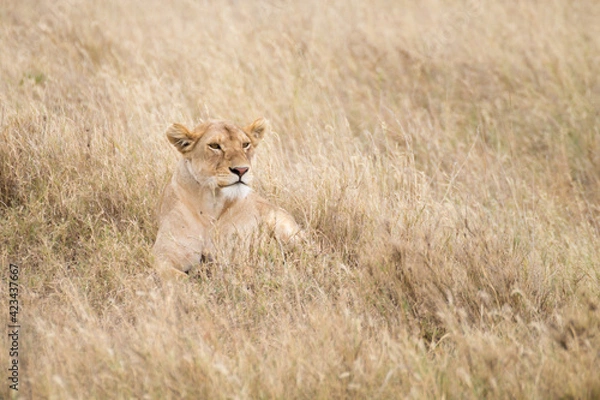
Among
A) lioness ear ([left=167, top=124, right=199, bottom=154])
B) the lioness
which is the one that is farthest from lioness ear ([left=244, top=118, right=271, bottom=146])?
lioness ear ([left=167, top=124, right=199, bottom=154])

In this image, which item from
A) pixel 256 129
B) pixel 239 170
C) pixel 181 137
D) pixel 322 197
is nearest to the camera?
pixel 239 170

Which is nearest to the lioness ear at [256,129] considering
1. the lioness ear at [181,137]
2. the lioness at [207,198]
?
the lioness at [207,198]

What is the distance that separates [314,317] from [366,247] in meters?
0.94

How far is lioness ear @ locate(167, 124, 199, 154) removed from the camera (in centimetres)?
485

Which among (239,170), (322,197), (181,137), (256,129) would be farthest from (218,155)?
(322,197)

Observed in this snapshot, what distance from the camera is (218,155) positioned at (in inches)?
188

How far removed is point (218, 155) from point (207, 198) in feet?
0.98

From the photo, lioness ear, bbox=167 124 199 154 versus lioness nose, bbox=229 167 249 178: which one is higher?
lioness ear, bbox=167 124 199 154

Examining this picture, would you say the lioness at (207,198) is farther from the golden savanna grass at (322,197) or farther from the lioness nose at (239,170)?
the golden savanna grass at (322,197)

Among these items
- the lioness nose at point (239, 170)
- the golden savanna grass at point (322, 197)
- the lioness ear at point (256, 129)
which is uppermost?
the lioness ear at point (256, 129)

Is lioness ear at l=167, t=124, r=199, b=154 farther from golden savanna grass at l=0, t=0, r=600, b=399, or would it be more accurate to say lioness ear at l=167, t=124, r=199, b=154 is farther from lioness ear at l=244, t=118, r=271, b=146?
golden savanna grass at l=0, t=0, r=600, b=399

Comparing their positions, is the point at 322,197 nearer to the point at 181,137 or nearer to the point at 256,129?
the point at 256,129

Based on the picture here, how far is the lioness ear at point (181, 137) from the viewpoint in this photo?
4848mm

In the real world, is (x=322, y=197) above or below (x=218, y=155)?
below
